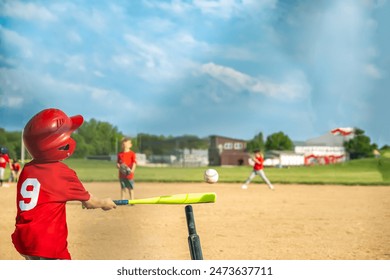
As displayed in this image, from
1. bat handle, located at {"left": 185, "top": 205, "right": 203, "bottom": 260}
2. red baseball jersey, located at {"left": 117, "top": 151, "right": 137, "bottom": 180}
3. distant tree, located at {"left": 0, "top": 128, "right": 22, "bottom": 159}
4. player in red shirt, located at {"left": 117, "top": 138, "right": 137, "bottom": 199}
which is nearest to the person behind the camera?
bat handle, located at {"left": 185, "top": 205, "right": 203, "bottom": 260}

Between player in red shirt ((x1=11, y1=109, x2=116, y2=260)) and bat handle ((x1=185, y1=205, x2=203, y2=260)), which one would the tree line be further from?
bat handle ((x1=185, y1=205, x2=203, y2=260))

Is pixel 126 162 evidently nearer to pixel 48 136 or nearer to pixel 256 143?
pixel 256 143

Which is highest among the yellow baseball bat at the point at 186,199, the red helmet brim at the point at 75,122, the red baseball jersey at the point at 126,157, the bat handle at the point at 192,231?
the red helmet brim at the point at 75,122

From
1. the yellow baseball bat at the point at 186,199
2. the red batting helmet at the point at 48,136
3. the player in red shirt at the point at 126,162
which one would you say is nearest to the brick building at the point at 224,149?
the player in red shirt at the point at 126,162

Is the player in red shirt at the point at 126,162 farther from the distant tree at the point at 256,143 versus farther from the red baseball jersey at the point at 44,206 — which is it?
the red baseball jersey at the point at 44,206

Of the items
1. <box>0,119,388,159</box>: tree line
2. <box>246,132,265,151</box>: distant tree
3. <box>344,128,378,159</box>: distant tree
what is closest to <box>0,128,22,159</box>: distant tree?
<box>0,119,388,159</box>: tree line

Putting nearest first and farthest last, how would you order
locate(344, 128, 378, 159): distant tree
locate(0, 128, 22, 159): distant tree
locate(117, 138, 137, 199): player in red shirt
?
1. locate(0, 128, 22, 159): distant tree
2. locate(344, 128, 378, 159): distant tree
3. locate(117, 138, 137, 199): player in red shirt

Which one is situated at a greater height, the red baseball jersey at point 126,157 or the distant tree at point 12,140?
the distant tree at point 12,140

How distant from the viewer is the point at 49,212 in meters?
2.13

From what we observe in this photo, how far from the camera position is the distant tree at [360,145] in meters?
3.02

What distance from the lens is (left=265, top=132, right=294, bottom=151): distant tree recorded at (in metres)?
3.19

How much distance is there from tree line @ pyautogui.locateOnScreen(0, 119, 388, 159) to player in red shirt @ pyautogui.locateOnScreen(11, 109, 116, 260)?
0.43 meters

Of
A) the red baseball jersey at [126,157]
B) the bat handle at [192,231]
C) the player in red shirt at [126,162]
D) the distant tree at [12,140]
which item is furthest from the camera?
the red baseball jersey at [126,157]
